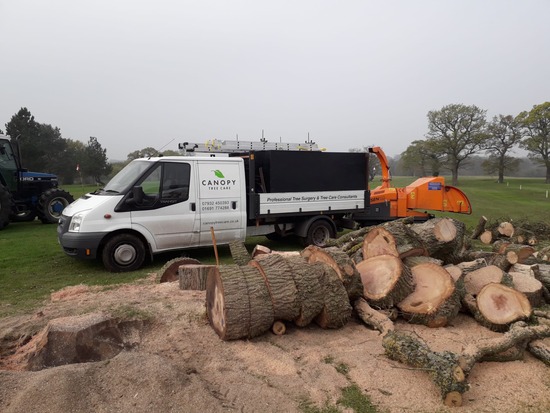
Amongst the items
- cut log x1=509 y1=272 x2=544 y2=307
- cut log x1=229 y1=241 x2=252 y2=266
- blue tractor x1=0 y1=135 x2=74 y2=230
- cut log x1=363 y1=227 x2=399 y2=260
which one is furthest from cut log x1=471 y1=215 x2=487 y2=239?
blue tractor x1=0 y1=135 x2=74 y2=230

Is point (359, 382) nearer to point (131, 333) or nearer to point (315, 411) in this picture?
point (315, 411)

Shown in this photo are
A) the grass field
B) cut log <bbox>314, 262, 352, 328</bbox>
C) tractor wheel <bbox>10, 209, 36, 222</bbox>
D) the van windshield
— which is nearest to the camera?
cut log <bbox>314, 262, 352, 328</bbox>

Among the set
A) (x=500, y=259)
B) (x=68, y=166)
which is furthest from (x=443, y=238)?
(x=68, y=166)

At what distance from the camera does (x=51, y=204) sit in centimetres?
1373

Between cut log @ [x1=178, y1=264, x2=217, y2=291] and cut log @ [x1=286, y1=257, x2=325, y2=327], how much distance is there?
1.59m

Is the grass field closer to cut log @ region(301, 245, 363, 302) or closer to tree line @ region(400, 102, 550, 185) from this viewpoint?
cut log @ region(301, 245, 363, 302)

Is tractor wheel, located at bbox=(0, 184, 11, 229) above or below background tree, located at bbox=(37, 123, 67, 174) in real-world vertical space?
below

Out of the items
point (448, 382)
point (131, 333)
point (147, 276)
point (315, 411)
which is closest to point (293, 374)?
point (315, 411)

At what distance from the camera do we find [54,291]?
610 cm

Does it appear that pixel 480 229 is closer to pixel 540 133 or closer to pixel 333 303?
pixel 333 303

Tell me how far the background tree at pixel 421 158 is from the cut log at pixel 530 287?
4494cm

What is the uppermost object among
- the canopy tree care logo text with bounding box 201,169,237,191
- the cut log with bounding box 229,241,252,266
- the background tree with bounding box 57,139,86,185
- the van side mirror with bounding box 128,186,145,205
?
the background tree with bounding box 57,139,86,185

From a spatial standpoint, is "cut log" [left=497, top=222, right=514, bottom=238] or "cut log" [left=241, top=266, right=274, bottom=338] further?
"cut log" [left=497, top=222, right=514, bottom=238]

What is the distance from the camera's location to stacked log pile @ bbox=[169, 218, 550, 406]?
12.0ft
